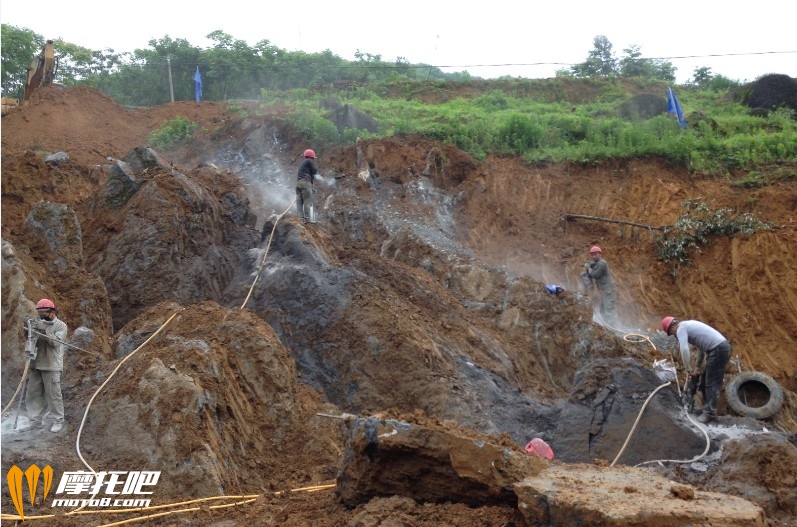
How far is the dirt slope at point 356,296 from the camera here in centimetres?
955

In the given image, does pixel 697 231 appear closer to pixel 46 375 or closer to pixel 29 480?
pixel 46 375

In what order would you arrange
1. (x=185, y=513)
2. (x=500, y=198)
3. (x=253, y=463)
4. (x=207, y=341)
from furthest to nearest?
(x=500, y=198), (x=207, y=341), (x=253, y=463), (x=185, y=513)

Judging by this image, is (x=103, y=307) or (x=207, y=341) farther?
(x=103, y=307)

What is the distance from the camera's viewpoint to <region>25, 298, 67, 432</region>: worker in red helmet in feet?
32.2

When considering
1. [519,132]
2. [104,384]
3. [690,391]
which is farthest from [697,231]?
[104,384]

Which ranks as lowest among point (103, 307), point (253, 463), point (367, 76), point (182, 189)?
point (253, 463)

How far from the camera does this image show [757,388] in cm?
1220

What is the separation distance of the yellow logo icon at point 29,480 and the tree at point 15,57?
949 inches

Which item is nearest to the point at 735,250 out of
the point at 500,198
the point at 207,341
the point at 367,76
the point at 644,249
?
the point at 644,249

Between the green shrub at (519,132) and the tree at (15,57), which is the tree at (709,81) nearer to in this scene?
the green shrub at (519,132)

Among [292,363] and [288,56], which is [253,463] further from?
[288,56]

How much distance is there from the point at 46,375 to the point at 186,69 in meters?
24.7

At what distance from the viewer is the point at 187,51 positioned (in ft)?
107

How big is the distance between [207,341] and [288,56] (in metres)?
24.4
